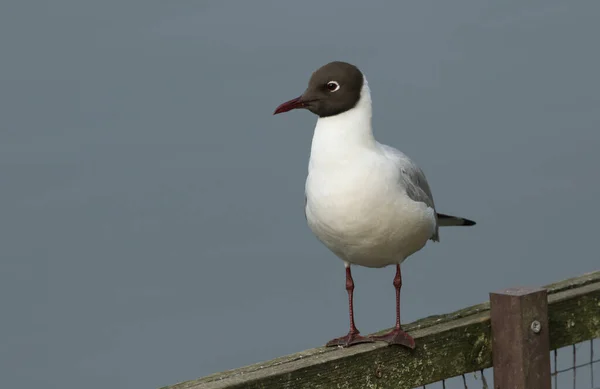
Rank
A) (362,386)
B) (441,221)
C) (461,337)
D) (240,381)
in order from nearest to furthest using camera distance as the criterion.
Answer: (240,381) → (362,386) → (461,337) → (441,221)

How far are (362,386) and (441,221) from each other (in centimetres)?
193

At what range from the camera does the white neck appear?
17.6ft

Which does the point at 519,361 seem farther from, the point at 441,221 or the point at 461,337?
the point at 441,221

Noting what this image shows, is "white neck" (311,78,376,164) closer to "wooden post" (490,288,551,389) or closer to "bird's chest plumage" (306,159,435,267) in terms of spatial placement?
"bird's chest plumage" (306,159,435,267)

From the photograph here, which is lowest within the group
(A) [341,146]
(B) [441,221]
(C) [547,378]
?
(C) [547,378]

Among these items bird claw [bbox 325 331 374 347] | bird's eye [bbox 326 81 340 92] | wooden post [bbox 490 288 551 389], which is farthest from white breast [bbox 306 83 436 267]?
wooden post [bbox 490 288 551 389]

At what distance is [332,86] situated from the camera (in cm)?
547

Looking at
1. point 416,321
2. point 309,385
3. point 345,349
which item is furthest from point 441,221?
point 309,385

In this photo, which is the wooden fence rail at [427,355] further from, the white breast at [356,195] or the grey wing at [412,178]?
the grey wing at [412,178]

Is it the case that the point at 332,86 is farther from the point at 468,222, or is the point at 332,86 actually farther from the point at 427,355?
the point at 468,222

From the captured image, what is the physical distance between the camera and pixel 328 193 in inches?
209

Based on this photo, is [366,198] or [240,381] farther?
[366,198]

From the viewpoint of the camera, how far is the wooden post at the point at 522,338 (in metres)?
5.22

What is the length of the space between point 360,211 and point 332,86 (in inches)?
24.9
